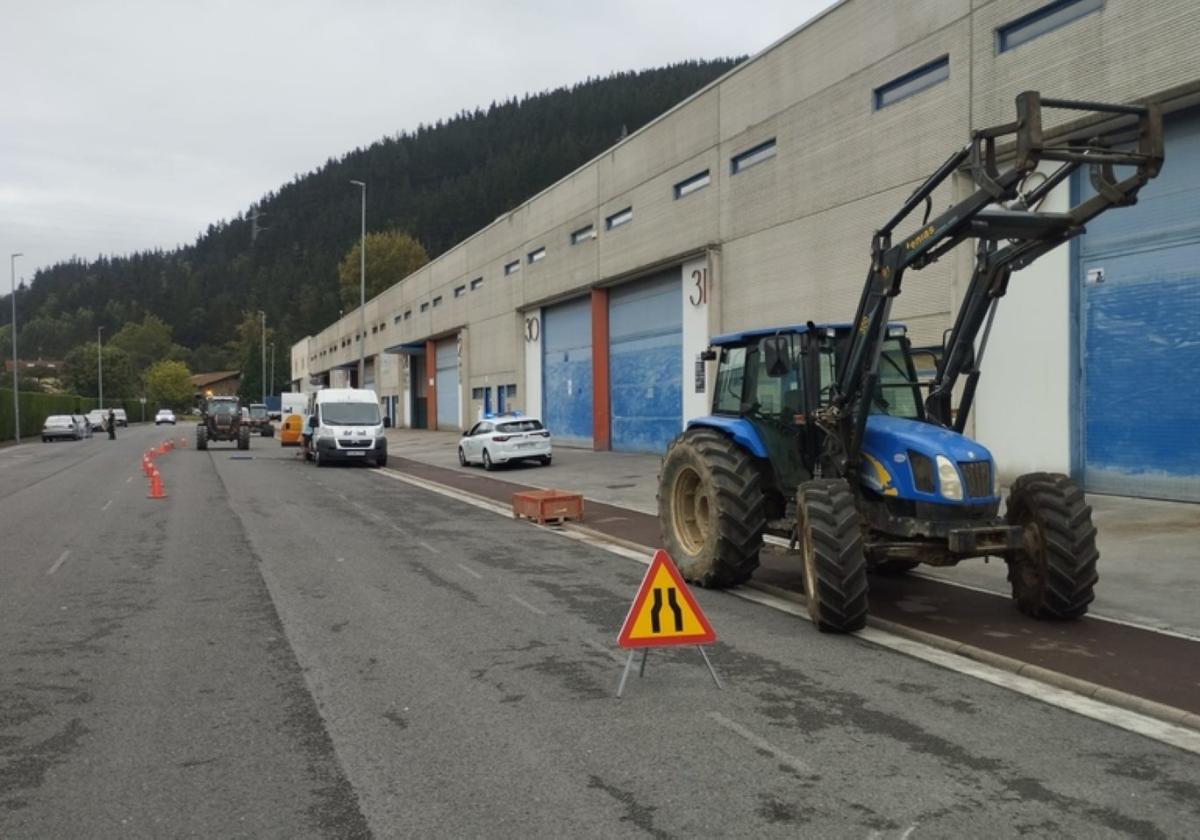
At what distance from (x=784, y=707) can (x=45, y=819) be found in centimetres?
381

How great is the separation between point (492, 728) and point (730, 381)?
5.52 metres

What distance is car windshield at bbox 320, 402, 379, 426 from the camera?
28.7 meters

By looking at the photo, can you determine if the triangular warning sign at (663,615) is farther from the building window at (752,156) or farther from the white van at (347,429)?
the white van at (347,429)

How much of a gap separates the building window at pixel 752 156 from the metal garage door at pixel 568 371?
9.74 m

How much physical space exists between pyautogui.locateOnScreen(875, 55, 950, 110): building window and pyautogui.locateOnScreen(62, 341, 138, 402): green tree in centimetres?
10216

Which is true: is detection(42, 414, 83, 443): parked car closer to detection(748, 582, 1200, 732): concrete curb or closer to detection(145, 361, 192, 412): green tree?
detection(748, 582, 1200, 732): concrete curb

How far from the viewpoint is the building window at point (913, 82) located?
58.3 ft

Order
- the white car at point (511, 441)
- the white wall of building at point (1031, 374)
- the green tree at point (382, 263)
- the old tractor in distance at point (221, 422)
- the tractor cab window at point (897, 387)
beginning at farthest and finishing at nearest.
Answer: the green tree at point (382, 263) < the old tractor in distance at point (221, 422) < the white car at point (511, 441) < the white wall of building at point (1031, 374) < the tractor cab window at point (897, 387)

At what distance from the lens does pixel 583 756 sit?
4746 mm

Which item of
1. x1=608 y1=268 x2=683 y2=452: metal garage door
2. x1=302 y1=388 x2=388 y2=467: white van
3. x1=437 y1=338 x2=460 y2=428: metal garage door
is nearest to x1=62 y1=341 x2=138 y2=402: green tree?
x1=437 y1=338 x2=460 y2=428: metal garage door

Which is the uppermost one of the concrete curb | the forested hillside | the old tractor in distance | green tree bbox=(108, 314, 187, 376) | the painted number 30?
the forested hillside

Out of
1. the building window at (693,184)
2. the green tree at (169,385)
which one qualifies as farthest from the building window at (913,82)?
the green tree at (169,385)

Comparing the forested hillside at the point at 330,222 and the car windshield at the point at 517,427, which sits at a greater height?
the forested hillside at the point at 330,222

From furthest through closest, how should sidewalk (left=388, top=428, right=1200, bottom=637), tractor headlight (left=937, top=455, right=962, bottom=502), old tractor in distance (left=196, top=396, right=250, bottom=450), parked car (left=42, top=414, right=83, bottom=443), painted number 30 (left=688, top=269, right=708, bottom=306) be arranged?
parked car (left=42, top=414, right=83, bottom=443), old tractor in distance (left=196, top=396, right=250, bottom=450), painted number 30 (left=688, top=269, right=708, bottom=306), sidewalk (left=388, top=428, right=1200, bottom=637), tractor headlight (left=937, top=455, right=962, bottom=502)
